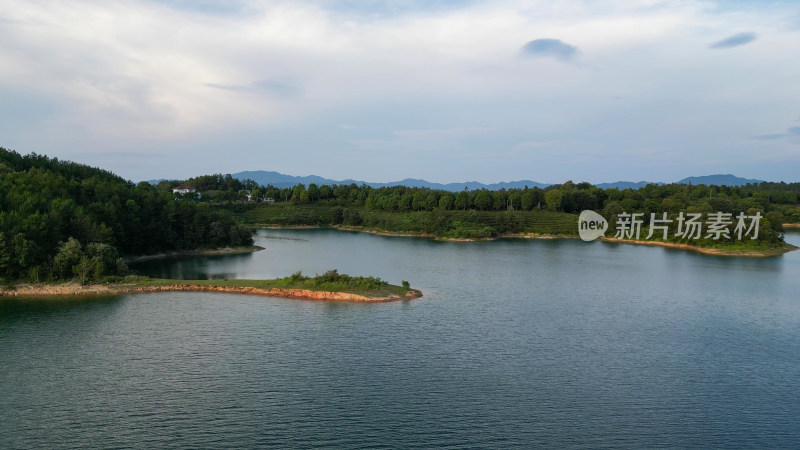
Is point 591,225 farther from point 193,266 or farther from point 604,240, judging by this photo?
point 193,266

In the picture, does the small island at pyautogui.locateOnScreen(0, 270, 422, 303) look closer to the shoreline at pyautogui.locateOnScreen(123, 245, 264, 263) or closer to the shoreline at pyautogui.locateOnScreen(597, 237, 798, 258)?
the shoreline at pyautogui.locateOnScreen(123, 245, 264, 263)

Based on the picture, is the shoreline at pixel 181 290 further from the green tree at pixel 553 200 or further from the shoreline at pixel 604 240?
the green tree at pixel 553 200

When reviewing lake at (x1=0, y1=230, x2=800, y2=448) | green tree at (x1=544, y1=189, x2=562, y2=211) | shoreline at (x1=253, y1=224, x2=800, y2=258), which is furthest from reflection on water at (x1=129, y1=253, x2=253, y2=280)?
green tree at (x1=544, y1=189, x2=562, y2=211)

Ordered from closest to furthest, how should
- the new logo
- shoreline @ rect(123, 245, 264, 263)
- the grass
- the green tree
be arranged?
1. the grass
2. shoreline @ rect(123, 245, 264, 263)
3. the new logo
4. the green tree

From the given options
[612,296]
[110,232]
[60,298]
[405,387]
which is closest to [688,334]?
[612,296]

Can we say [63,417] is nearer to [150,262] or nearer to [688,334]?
[688,334]

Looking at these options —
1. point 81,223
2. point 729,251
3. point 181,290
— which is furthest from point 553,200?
point 81,223

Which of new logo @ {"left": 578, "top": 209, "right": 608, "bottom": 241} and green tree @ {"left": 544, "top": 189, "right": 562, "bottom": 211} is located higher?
green tree @ {"left": 544, "top": 189, "right": 562, "bottom": 211}
